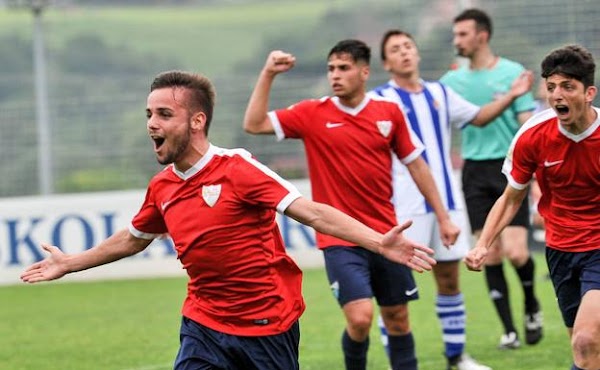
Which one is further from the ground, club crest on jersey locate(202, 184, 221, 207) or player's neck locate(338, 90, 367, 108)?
player's neck locate(338, 90, 367, 108)

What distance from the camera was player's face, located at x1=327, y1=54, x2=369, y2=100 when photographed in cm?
848

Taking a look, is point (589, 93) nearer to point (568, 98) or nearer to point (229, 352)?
point (568, 98)

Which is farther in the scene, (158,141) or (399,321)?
(399,321)

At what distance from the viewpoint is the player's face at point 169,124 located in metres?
6.08

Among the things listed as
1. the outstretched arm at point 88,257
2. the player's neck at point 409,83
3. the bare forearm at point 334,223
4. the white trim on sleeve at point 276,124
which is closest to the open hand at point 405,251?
the bare forearm at point 334,223

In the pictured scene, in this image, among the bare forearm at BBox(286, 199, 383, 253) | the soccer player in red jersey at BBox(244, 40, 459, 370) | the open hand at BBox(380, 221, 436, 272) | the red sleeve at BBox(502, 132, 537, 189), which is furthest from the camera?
the soccer player in red jersey at BBox(244, 40, 459, 370)

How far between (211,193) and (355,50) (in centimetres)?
278

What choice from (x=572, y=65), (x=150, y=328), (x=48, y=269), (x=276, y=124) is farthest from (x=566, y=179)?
(x=150, y=328)

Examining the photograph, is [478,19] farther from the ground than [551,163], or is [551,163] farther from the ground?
[478,19]

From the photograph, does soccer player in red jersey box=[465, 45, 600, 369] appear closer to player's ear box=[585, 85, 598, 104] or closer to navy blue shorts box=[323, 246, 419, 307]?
player's ear box=[585, 85, 598, 104]

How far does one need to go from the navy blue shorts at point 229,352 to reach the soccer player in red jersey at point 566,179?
→ 50.4 inches

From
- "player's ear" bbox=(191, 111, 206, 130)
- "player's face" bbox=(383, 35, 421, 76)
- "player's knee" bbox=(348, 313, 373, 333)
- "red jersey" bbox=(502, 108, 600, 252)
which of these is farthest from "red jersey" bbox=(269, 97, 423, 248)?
"player's ear" bbox=(191, 111, 206, 130)

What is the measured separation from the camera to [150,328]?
12375mm

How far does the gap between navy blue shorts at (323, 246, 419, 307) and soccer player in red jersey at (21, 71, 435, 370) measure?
1.79m
